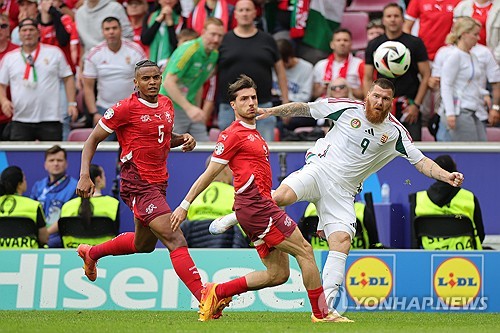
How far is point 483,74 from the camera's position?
49.2 ft

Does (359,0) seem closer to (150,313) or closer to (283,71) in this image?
(283,71)

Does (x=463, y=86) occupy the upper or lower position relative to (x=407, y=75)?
lower

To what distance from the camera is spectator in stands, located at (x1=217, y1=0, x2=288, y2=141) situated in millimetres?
14844

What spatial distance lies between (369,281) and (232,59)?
3.96 metres

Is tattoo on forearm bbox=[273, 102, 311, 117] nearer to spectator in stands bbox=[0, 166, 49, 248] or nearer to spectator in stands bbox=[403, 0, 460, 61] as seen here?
A: spectator in stands bbox=[0, 166, 49, 248]

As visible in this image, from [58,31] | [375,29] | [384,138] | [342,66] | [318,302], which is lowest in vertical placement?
[318,302]

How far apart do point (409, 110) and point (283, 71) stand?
1.77 metres

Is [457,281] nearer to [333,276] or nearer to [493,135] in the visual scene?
[333,276]

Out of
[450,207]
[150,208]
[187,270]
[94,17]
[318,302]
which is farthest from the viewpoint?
[94,17]

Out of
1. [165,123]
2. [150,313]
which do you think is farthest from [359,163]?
[150,313]

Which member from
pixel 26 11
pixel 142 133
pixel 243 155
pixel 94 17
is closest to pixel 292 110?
pixel 243 155

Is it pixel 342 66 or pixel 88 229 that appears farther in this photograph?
pixel 342 66

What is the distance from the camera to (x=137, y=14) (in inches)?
661

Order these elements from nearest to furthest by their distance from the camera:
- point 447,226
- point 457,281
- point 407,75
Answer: point 457,281 → point 447,226 → point 407,75
